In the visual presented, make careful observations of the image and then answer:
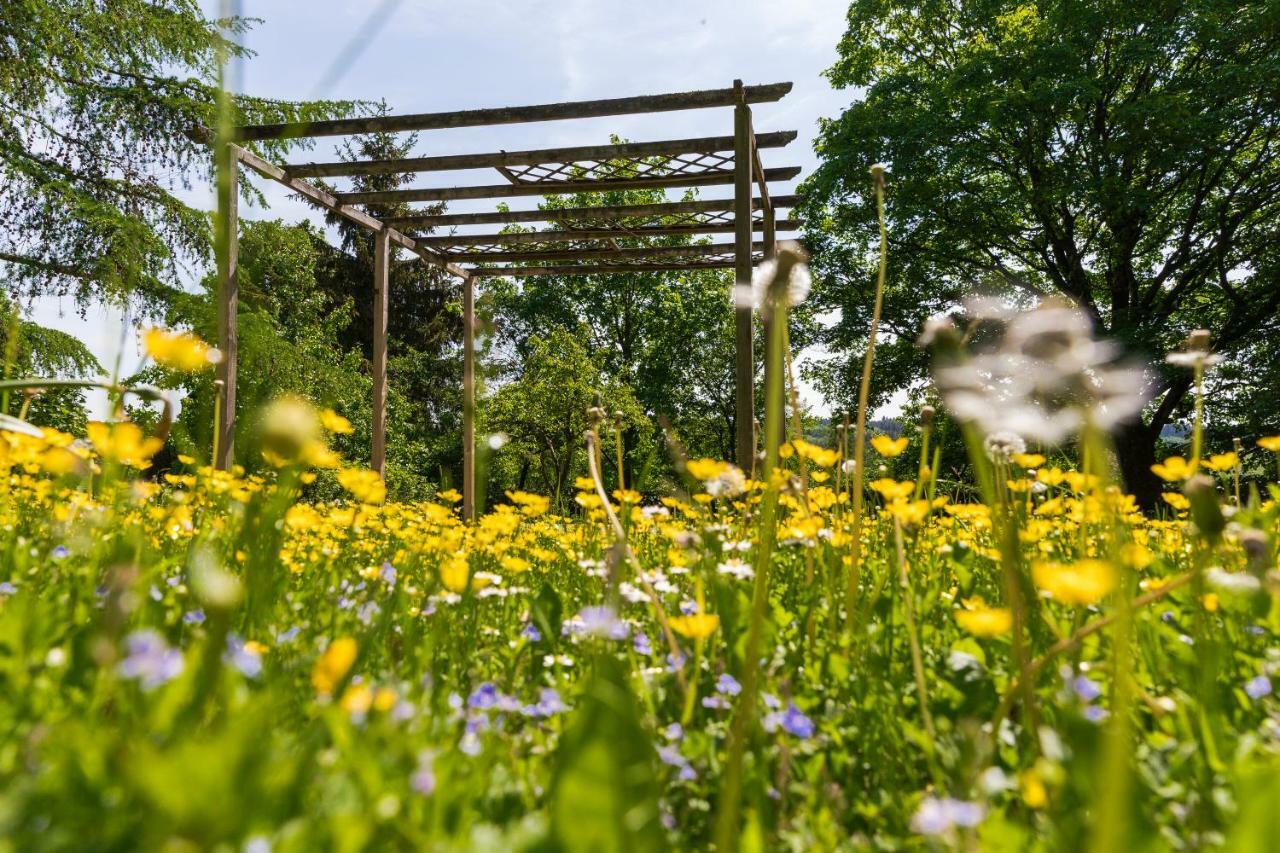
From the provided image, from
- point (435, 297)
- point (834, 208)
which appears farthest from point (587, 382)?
point (435, 297)

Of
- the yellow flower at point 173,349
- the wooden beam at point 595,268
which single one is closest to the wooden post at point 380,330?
the wooden beam at point 595,268

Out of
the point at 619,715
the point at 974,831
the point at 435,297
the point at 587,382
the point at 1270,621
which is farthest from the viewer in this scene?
the point at 435,297

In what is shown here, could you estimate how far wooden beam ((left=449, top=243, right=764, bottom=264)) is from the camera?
26.3ft

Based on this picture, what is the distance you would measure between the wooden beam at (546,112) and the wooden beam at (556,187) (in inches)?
30.8

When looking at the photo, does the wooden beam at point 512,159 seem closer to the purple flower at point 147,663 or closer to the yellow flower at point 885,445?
the yellow flower at point 885,445

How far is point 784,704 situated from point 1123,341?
1163 cm

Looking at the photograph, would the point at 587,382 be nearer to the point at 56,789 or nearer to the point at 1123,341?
the point at 1123,341

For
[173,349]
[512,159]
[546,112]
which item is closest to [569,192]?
[512,159]

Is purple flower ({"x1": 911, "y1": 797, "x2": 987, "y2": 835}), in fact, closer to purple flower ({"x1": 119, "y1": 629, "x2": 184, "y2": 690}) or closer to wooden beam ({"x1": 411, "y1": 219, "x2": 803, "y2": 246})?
purple flower ({"x1": 119, "y1": 629, "x2": 184, "y2": 690})

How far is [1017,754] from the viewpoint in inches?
40.2

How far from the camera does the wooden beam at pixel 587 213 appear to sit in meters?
6.74

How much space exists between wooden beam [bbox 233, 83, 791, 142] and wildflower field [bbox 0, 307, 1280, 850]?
3.74m

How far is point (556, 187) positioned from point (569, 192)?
6.5 inches

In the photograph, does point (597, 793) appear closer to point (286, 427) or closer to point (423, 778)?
point (423, 778)
